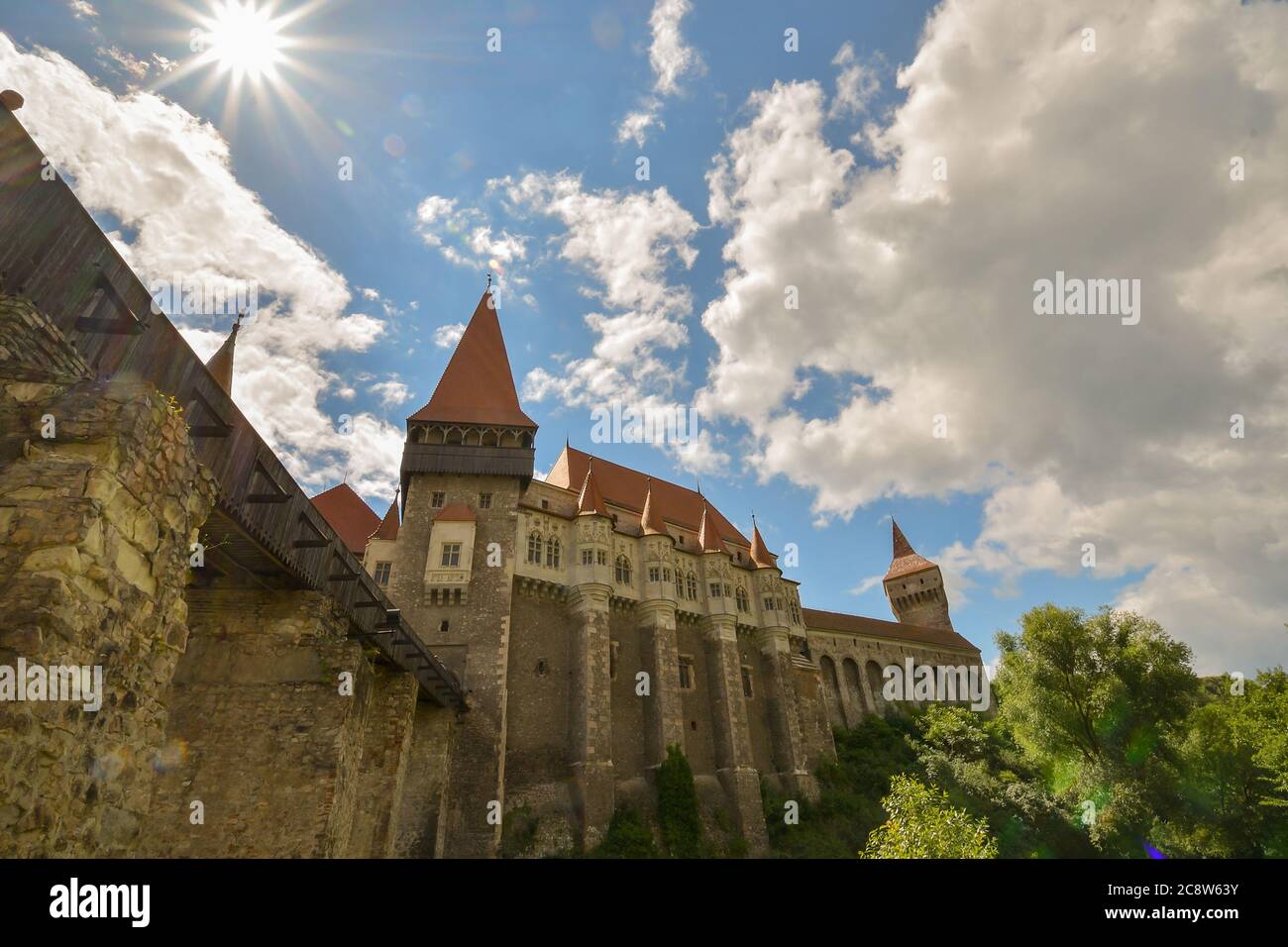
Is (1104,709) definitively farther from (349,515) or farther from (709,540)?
(349,515)

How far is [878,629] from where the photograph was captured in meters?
46.3

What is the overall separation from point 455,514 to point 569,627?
22.6 feet

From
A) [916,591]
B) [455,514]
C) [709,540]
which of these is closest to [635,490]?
[709,540]

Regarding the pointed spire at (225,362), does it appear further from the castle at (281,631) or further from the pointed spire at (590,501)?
the pointed spire at (590,501)

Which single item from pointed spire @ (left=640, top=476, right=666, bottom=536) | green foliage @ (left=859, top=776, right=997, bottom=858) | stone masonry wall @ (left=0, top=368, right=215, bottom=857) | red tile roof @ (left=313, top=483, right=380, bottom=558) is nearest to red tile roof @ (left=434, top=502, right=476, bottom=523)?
red tile roof @ (left=313, top=483, right=380, bottom=558)

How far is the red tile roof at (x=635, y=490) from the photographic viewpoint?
35.0 m

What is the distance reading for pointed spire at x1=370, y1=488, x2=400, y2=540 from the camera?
27141 mm

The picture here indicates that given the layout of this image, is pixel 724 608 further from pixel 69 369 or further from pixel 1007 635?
pixel 69 369

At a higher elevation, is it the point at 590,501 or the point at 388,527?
the point at 590,501

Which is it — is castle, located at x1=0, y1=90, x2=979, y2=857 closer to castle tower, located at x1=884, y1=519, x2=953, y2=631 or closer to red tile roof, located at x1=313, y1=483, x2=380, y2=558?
red tile roof, located at x1=313, y1=483, x2=380, y2=558
